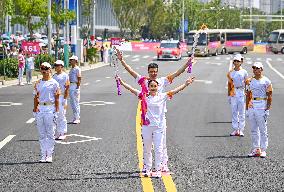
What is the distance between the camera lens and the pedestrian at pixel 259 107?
14.1 meters

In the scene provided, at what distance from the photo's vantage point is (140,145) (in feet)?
51.5

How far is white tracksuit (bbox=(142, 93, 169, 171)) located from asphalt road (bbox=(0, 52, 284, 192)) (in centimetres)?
35

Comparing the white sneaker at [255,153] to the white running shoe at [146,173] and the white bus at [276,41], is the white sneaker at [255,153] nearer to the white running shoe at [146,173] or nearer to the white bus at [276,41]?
the white running shoe at [146,173]

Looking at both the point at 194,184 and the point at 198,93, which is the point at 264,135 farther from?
the point at 198,93

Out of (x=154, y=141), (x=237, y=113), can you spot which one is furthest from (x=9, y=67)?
(x=154, y=141)

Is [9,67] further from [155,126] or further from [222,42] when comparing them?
[222,42]

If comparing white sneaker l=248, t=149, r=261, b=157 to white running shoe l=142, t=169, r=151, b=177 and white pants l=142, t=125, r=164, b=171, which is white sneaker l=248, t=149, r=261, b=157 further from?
white running shoe l=142, t=169, r=151, b=177

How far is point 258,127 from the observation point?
14.3 meters

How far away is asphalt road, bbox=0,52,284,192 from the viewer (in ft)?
37.1

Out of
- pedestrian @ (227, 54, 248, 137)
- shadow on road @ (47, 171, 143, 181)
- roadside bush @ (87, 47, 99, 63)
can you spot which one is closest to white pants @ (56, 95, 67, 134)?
pedestrian @ (227, 54, 248, 137)

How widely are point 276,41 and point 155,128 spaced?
87.0 metres

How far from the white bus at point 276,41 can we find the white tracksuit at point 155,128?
83.1 metres

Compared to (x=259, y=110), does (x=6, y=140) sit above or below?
below

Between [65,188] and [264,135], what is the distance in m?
4.79
